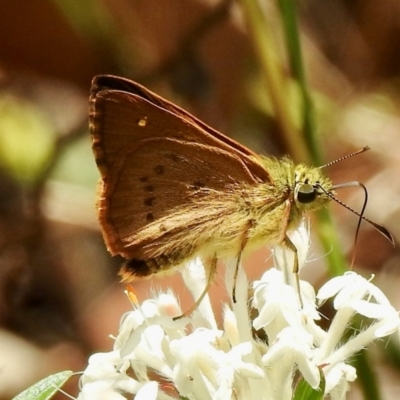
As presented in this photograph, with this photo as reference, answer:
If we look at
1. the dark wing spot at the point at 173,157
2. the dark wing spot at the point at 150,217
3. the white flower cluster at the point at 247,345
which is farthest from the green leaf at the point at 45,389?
the dark wing spot at the point at 173,157

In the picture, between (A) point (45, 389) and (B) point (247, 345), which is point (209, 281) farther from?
(A) point (45, 389)

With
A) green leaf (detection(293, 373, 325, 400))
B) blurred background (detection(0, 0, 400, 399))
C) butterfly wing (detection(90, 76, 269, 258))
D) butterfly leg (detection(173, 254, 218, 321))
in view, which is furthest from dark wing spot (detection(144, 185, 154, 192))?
blurred background (detection(0, 0, 400, 399))

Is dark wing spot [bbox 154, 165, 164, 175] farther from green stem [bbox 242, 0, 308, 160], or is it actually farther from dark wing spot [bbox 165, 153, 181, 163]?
green stem [bbox 242, 0, 308, 160]

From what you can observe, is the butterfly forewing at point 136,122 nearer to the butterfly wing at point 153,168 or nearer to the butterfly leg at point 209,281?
the butterfly wing at point 153,168

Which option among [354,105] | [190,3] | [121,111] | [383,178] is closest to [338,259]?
[121,111]

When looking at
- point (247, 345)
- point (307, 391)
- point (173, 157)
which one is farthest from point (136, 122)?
point (307, 391)
